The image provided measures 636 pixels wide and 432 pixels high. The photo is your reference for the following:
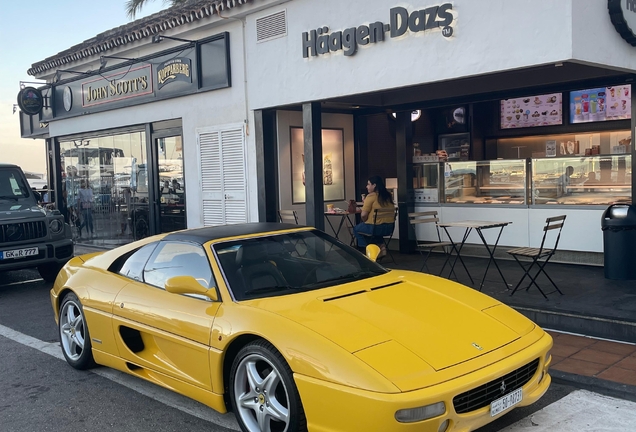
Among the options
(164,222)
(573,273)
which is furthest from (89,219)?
(573,273)

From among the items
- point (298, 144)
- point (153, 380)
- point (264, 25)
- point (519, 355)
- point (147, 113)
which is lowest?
point (153, 380)

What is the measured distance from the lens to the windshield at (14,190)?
1076 centimetres

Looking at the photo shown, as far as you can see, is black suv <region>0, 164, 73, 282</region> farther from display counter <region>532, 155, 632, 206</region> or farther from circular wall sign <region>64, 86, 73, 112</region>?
display counter <region>532, 155, 632, 206</region>

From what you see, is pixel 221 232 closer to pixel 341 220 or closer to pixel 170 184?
pixel 341 220

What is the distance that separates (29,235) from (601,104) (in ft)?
34.4

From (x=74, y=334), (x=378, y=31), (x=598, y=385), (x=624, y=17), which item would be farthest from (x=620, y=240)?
(x=74, y=334)

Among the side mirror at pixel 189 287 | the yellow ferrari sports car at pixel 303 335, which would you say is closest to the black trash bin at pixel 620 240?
the yellow ferrari sports car at pixel 303 335

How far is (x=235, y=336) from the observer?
3889mm

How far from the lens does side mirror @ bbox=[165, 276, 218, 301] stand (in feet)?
13.9

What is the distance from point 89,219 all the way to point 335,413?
544 inches

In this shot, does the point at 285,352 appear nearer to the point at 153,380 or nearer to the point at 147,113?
the point at 153,380

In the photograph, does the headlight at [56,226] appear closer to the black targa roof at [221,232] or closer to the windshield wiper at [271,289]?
the black targa roof at [221,232]

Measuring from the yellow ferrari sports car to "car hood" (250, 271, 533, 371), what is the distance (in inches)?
0.4

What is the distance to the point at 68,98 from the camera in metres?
15.6
